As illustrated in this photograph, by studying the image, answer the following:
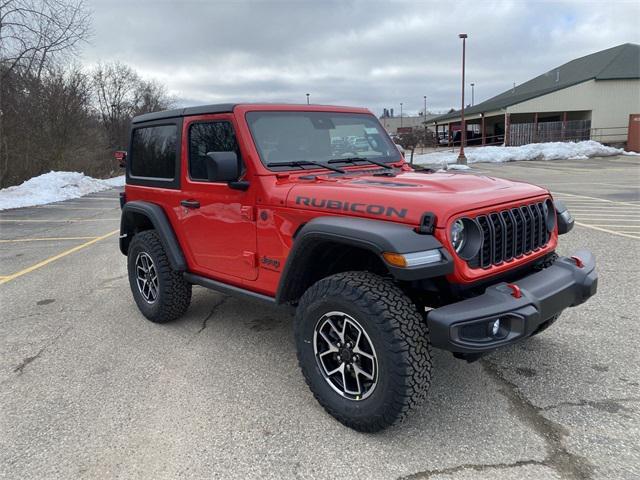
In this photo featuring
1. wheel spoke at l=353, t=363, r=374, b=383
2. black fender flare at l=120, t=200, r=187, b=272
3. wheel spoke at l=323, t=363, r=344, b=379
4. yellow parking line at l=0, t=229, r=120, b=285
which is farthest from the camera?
yellow parking line at l=0, t=229, r=120, b=285

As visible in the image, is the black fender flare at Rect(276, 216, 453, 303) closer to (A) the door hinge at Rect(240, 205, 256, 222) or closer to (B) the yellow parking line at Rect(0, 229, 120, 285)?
(A) the door hinge at Rect(240, 205, 256, 222)

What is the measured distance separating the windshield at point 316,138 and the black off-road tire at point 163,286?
1.53 meters

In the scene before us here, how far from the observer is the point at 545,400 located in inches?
120

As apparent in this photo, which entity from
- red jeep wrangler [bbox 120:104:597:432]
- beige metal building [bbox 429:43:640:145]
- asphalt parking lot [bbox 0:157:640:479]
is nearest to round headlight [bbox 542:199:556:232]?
red jeep wrangler [bbox 120:104:597:432]

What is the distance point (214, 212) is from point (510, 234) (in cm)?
214

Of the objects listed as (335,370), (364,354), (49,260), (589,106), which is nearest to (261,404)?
(335,370)

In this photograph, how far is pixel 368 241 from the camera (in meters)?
2.56

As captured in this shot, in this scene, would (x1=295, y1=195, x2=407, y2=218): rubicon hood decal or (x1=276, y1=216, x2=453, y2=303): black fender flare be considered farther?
(x1=295, y1=195, x2=407, y2=218): rubicon hood decal

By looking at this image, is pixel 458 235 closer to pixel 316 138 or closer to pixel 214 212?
pixel 316 138

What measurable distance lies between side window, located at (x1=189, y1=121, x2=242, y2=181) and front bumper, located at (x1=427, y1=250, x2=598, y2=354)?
1.91 m

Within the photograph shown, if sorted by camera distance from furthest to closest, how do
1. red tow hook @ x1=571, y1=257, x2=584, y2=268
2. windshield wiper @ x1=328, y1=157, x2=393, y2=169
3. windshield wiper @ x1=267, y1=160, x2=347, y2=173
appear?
windshield wiper @ x1=328, y1=157, x2=393, y2=169 → windshield wiper @ x1=267, y1=160, x2=347, y2=173 → red tow hook @ x1=571, y1=257, x2=584, y2=268

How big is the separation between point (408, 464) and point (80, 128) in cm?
2677

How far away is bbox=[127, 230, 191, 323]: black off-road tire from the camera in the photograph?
434 cm

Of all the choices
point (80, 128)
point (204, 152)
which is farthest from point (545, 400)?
point (80, 128)
